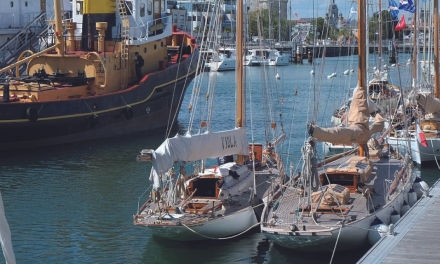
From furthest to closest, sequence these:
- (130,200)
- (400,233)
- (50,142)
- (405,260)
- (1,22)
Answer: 1. (1,22)
2. (50,142)
3. (130,200)
4. (400,233)
5. (405,260)

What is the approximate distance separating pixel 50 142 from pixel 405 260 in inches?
890

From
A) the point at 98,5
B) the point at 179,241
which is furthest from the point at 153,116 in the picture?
the point at 179,241

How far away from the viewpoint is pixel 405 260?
57.5 ft

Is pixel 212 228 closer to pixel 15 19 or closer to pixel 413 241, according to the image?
pixel 413 241

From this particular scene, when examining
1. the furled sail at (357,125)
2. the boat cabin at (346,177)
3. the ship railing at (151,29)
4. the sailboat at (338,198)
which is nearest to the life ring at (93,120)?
the ship railing at (151,29)

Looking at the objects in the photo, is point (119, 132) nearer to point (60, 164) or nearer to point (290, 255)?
point (60, 164)

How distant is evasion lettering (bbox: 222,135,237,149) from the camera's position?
2367 cm

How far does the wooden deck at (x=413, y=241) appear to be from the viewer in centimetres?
1767

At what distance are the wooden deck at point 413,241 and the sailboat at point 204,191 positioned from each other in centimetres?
402

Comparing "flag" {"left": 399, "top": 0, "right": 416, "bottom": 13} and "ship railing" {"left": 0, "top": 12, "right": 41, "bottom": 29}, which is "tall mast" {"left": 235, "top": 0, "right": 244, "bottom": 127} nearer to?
"flag" {"left": 399, "top": 0, "right": 416, "bottom": 13}

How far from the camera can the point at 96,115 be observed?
37.8 m

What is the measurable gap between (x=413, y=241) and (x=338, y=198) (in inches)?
99.8

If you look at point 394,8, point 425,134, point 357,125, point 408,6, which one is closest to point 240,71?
point 357,125

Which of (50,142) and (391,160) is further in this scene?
(50,142)
